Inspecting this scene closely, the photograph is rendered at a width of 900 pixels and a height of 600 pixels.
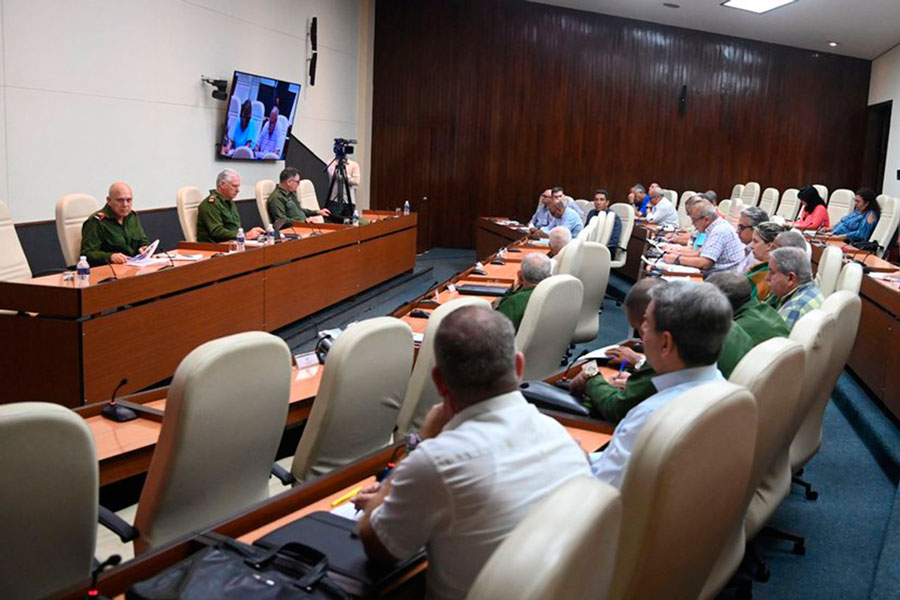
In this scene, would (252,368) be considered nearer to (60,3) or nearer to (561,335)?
(561,335)

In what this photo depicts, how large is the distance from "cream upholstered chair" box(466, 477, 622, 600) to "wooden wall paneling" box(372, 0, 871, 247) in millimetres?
12457

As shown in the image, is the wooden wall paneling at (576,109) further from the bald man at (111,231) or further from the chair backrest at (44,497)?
the chair backrest at (44,497)

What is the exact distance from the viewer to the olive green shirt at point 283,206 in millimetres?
8273

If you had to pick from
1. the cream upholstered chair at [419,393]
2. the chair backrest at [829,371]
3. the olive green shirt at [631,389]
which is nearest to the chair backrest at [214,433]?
the cream upholstered chair at [419,393]

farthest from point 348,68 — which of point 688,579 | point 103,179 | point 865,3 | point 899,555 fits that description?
point 688,579

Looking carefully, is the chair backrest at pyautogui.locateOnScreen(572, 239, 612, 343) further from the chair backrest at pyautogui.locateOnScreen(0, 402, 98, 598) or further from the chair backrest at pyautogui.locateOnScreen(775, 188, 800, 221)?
the chair backrest at pyautogui.locateOnScreen(775, 188, 800, 221)

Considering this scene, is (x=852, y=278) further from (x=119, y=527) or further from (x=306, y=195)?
(x=306, y=195)

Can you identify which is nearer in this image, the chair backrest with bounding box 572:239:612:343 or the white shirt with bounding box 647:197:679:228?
the chair backrest with bounding box 572:239:612:343

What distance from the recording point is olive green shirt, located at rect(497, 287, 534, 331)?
13.2 feet

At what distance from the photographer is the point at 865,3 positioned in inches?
400

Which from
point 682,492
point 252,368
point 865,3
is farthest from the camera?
point 865,3

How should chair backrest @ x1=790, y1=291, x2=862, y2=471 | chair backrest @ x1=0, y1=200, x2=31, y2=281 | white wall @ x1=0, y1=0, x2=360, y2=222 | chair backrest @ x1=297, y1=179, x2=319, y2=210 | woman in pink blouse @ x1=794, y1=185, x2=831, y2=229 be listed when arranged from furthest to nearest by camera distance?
woman in pink blouse @ x1=794, y1=185, x2=831, y2=229
chair backrest @ x1=297, y1=179, x2=319, y2=210
white wall @ x1=0, y1=0, x2=360, y2=222
chair backrest @ x1=0, y1=200, x2=31, y2=281
chair backrest @ x1=790, y1=291, x2=862, y2=471

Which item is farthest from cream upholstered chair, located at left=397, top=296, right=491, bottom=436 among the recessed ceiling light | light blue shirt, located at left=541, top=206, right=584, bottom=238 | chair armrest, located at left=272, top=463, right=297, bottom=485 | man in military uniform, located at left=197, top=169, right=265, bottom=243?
the recessed ceiling light

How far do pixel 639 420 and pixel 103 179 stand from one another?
20.4ft
